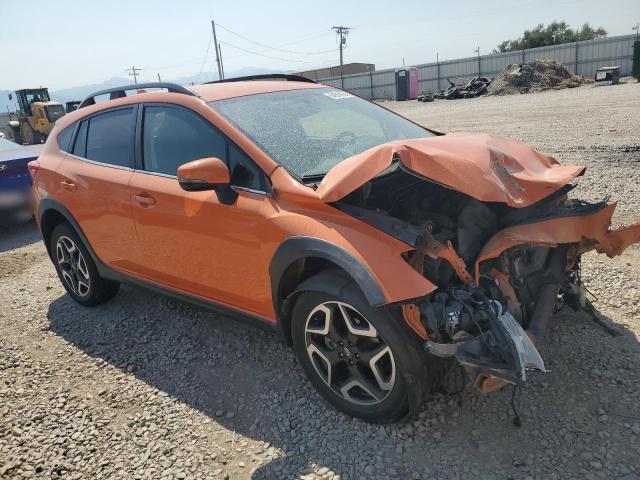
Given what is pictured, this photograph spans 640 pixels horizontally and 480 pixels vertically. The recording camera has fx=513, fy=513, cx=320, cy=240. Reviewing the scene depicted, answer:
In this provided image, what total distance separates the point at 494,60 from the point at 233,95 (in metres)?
40.5

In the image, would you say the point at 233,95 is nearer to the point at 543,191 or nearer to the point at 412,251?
the point at 412,251

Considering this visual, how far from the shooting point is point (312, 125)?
11.7 feet

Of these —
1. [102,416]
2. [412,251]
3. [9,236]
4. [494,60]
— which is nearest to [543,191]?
[412,251]

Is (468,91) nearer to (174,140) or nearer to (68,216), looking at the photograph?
(68,216)

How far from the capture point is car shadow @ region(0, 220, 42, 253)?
24.4 feet

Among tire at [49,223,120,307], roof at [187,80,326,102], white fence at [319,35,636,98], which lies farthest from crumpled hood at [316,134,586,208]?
white fence at [319,35,636,98]

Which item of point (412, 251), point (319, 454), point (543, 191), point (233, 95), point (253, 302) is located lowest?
point (319, 454)

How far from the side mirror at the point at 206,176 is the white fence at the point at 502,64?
106 ft

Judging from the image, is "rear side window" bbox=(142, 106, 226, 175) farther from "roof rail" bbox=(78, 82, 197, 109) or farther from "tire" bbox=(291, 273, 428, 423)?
"tire" bbox=(291, 273, 428, 423)

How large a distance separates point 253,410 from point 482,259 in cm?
162

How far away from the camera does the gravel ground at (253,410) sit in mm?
2551

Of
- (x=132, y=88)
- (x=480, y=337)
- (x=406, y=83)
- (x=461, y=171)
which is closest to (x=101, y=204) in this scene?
(x=132, y=88)

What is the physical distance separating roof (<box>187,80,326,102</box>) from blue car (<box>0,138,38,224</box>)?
5.05 metres

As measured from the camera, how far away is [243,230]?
3.01 meters
